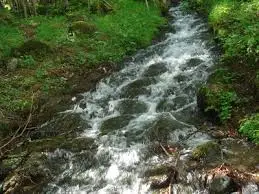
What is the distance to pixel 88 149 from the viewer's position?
1116 cm

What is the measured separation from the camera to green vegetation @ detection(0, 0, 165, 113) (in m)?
15.4

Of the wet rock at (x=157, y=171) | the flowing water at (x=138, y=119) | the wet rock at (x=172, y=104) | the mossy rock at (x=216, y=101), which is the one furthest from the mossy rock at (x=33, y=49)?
the wet rock at (x=157, y=171)

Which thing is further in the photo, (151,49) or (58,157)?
(151,49)

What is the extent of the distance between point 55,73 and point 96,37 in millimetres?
4082

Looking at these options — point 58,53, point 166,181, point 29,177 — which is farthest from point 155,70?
point 29,177

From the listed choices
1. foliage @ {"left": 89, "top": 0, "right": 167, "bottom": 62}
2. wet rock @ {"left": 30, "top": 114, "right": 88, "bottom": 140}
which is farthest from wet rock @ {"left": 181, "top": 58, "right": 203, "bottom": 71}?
wet rock @ {"left": 30, "top": 114, "right": 88, "bottom": 140}

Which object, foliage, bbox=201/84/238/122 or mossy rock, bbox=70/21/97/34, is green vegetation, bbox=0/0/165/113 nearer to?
mossy rock, bbox=70/21/97/34

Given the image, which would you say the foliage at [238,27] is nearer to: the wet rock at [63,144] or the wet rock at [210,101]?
the wet rock at [210,101]

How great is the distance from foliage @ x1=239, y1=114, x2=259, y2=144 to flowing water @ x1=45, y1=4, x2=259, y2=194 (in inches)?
39.6

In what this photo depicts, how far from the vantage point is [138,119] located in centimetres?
1248

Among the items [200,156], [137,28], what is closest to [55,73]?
[137,28]

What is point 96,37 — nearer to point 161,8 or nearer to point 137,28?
point 137,28

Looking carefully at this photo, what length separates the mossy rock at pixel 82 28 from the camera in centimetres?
1984

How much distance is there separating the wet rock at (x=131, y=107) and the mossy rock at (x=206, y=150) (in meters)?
3.44
